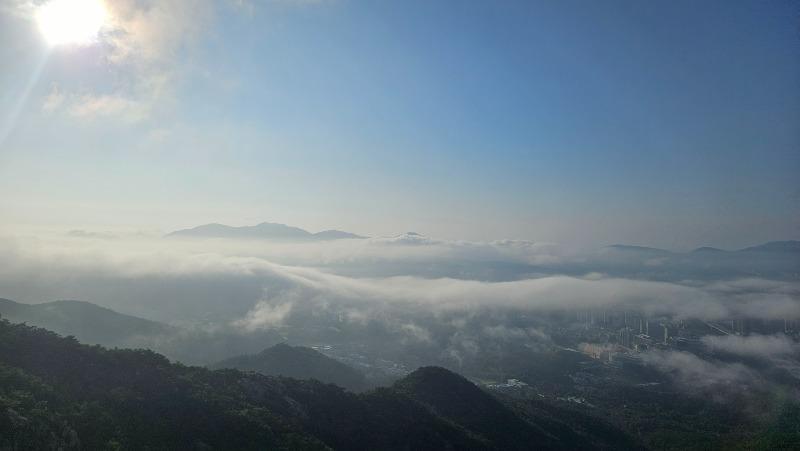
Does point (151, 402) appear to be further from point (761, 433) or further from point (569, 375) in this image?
point (569, 375)

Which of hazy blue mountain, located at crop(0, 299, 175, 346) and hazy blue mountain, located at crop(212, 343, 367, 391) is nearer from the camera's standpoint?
hazy blue mountain, located at crop(212, 343, 367, 391)

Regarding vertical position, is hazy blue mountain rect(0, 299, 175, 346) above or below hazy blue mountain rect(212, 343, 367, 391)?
above

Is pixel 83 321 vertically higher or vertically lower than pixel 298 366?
higher

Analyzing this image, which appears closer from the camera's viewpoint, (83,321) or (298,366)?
(298,366)

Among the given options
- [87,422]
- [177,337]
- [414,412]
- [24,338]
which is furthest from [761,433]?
[177,337]

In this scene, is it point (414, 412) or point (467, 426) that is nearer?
point (414, 412)
